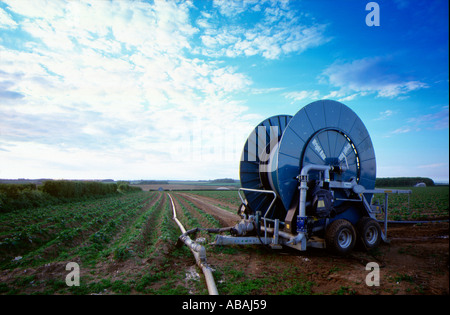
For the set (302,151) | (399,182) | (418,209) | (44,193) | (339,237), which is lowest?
(399,182)

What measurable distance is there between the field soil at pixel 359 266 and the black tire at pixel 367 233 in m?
0.25

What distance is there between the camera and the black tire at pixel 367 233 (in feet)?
24.2

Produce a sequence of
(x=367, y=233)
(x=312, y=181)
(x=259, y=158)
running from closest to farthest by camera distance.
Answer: (x=312, y=181) → (x=367, y=233) → (x=259, y=158)

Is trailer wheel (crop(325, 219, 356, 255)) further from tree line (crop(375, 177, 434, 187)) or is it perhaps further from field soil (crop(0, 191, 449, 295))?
tree line (crop(375, 177, 434, 187))

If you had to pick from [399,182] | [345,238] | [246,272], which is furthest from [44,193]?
[399,182]

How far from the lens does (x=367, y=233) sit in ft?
25.1

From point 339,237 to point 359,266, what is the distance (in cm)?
88

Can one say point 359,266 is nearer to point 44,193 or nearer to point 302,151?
point 302,151

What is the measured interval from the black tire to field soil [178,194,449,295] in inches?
9.9

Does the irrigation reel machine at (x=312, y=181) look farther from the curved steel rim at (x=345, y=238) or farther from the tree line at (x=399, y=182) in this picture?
the tree line at (x=399, y=182)

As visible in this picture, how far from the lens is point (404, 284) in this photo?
16.1 feet

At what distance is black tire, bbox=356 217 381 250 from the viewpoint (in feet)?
24.2
